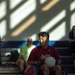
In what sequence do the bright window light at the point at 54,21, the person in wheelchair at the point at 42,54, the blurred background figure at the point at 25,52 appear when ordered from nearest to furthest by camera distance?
the person in wheelchair at the point at 42,54, the blurred background figure at the point at 25,52, the bright window light at the point at 54,21

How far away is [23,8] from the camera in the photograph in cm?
799

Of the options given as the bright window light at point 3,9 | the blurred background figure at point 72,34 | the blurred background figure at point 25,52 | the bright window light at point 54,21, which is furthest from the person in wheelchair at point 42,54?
the bright window light at point 3,9

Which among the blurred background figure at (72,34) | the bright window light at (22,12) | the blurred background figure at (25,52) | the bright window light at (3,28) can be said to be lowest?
the blurred background figure at (25,52)

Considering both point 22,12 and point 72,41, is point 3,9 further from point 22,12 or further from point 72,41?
point 72,41

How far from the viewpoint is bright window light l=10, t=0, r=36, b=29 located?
7.96m

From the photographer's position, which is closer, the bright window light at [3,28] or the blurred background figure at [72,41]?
the blurred background figure at [72,41]

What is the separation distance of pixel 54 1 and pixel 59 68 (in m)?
2.52

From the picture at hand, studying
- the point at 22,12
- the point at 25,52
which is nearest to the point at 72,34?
the point at 25,52

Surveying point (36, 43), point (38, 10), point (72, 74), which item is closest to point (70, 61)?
point (72, 74)

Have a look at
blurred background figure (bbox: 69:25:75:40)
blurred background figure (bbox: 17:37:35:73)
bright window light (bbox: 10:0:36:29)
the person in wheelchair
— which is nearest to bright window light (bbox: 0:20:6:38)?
bright window light (bbox: 10:0:36:29)

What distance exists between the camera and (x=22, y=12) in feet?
26.2

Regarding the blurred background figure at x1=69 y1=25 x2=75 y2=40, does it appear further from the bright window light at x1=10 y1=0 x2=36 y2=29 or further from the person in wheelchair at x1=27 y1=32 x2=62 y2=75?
the person in wheelchair at x1=27 y1=32 x2=62 y2=75

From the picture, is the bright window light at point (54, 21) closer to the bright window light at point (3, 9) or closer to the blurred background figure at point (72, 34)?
the blurred background figure at point (72, 34)

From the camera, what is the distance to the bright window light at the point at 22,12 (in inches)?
313
